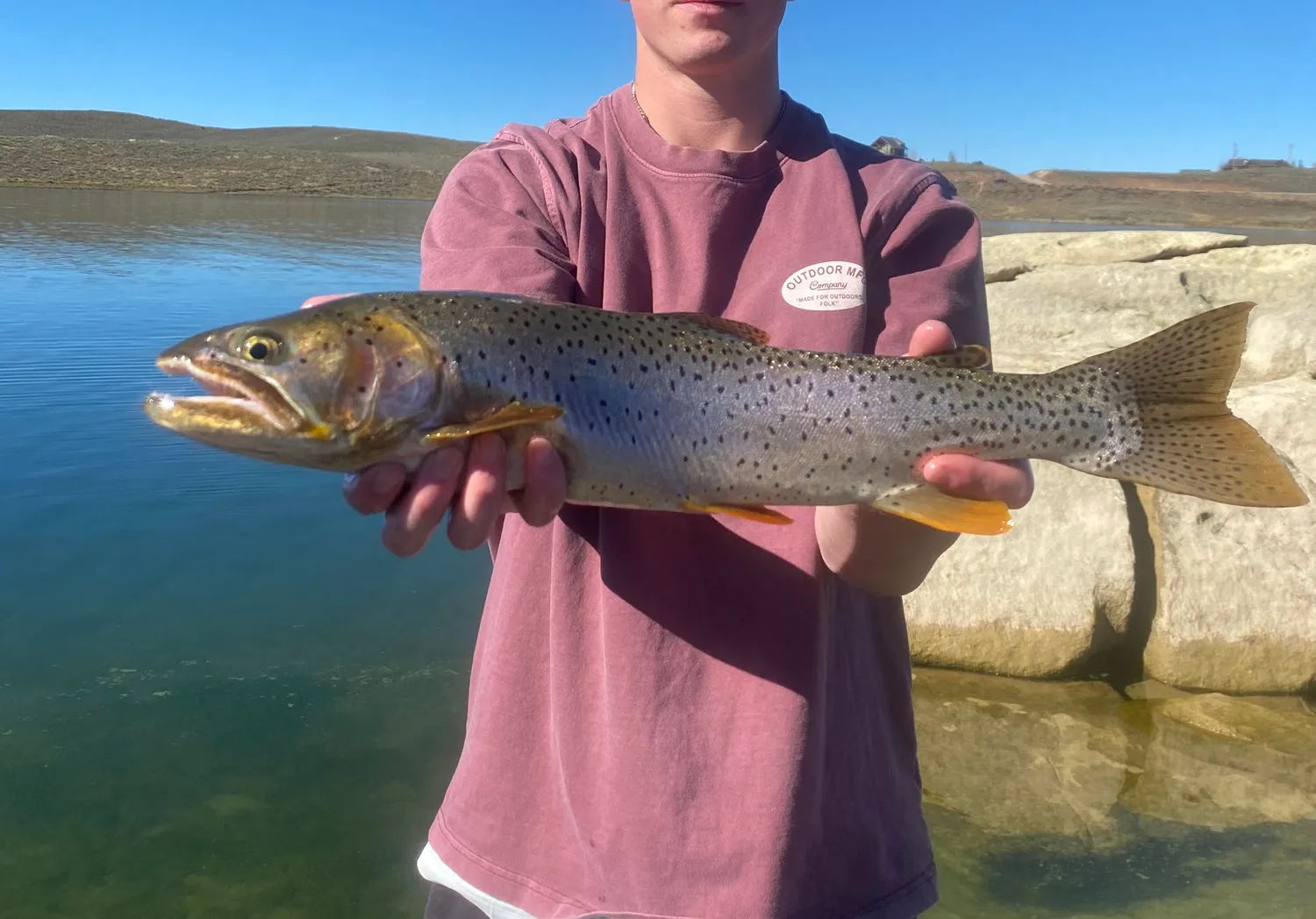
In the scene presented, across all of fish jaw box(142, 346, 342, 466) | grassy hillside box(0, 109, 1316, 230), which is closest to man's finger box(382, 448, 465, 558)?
fish jaw box(142, 346, 342, 466)

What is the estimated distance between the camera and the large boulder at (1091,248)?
1065cm

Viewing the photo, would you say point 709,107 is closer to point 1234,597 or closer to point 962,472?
point 962,472

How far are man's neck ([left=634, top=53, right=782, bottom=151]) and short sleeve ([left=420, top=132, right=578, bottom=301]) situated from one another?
1.37ft

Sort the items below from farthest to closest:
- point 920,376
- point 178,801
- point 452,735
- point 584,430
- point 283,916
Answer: point 452,735 < point 178,801 < point 283,916 < point 920,376 < point 584,430


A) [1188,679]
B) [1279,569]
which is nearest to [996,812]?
[1188,679]

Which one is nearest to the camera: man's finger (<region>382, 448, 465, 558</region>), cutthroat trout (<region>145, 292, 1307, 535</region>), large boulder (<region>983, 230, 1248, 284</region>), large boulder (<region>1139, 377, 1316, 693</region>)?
man's finger (<region>382, 448, 465, 558</region>)

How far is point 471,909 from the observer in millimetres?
2707

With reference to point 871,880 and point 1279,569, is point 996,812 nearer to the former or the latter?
point 1279,569

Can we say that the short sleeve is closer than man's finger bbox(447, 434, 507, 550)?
No

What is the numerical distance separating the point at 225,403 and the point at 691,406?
1.20 meters

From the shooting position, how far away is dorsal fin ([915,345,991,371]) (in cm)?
278

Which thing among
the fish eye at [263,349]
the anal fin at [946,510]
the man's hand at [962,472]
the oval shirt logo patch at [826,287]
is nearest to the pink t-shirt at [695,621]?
the oval shirt logo patch at [826,287]

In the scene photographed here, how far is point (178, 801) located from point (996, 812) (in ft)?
14.7

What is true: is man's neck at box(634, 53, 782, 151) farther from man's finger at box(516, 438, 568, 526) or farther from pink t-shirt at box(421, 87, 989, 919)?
man's finger at box(516, 438, 568, 526)
